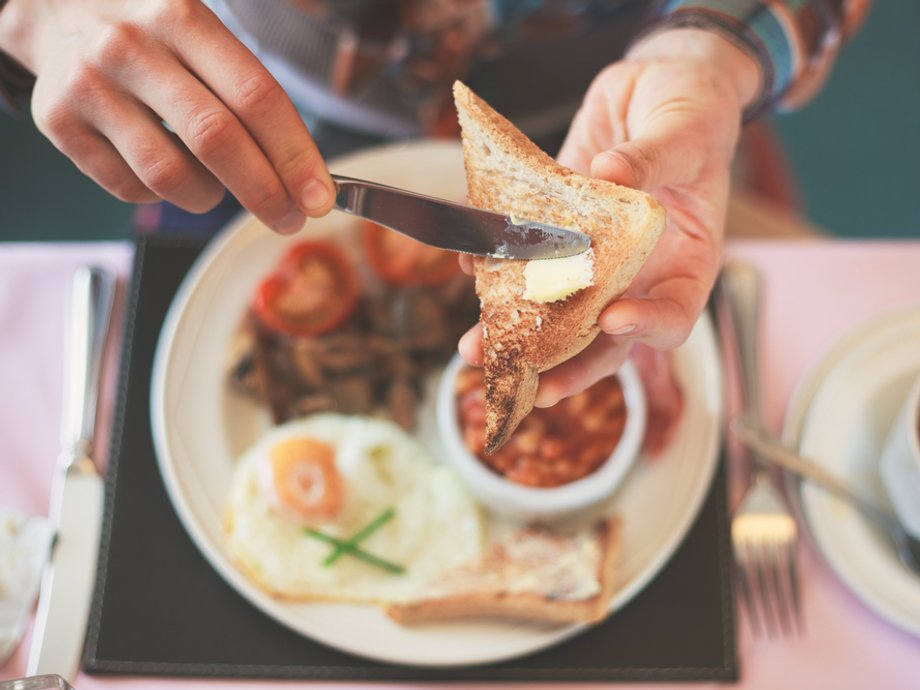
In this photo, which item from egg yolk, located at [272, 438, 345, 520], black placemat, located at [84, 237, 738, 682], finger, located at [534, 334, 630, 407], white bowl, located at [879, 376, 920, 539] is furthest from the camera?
egg yolk, located at [272, 438, 345, 520]

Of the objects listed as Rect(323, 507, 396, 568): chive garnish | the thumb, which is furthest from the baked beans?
the thumb

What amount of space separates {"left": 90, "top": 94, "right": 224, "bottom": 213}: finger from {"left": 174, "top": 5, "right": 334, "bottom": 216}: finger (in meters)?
0.10

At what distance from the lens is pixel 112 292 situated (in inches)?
65.1

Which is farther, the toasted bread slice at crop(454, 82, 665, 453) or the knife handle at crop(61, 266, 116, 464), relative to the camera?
the knife handle at crop(61, 266, 116, 464)

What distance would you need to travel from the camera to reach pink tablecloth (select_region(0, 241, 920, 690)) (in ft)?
4.66

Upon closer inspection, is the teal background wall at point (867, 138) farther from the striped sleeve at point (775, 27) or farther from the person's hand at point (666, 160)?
the person's hand at point (666, 160)

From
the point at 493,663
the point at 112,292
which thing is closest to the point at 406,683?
the point at 493,663

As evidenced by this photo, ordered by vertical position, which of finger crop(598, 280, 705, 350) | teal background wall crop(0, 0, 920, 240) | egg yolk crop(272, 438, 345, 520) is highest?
teal background wall crop(0, 0, 920, 240)

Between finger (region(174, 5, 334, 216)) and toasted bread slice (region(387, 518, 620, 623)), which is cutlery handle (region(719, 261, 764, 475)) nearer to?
toasted bread slice (region(387, 518, 620, 623))

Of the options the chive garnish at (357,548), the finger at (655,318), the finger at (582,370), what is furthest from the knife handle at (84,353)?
the finger at (655,318)

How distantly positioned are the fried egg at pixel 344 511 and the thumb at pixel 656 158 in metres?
0.77

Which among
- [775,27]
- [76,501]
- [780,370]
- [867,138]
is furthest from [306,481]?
[867,138]

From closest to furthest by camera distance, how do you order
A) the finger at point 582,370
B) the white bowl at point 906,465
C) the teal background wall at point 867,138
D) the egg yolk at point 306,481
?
the finger at point 582,370 < the white bowl at point 906,465 < the egg yolk at point 306,481 < the teal background wall at point 867,138

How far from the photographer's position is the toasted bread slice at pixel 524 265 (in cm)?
100
